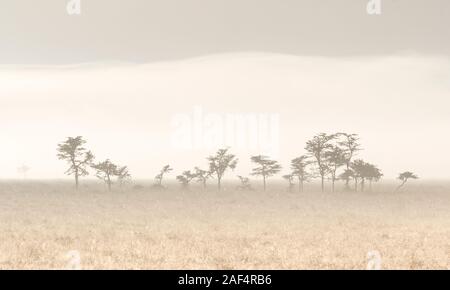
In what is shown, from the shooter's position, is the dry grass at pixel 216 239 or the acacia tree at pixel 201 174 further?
the acacia tree at pixel 201 174

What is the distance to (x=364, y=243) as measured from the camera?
2177 cm

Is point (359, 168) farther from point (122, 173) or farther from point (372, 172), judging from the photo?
point (122, 173)

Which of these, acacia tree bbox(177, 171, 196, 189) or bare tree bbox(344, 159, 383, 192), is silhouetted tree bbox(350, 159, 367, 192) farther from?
acacia tree bbox(177, 171, 196, 189)

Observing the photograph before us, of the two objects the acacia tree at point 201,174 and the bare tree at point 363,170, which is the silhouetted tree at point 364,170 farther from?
the acacia tree at point 201,174

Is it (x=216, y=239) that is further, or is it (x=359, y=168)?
(x=359, y=168)

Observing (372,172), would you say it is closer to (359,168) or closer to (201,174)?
(359,168)

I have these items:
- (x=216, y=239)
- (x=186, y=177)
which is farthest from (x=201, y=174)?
(x=216, y=239)

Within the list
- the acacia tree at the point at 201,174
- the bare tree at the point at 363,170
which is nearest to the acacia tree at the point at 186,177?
the acacia tree at the point at 201,174

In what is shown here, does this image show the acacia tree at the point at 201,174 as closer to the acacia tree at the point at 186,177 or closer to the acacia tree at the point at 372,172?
the acacia tree at the point at 186,177

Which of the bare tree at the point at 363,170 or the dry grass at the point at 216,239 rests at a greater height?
the bare tree at the point at 363,170

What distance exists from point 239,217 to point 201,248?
16.2m

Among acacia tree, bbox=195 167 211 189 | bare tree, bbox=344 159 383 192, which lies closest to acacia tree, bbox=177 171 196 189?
acacia tree, bbox=195 167 211 189

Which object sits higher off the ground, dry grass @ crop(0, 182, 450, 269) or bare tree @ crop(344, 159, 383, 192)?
A: bare tree @ crop(344, 159, 383, 192)
